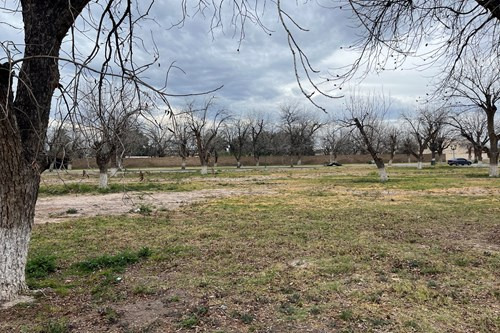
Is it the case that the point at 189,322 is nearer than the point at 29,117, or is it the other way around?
the point at 189,322

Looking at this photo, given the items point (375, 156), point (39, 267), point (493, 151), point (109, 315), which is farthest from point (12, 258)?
point (493, 151)

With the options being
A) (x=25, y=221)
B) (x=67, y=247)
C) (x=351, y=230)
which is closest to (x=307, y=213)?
(x=351, y=230)

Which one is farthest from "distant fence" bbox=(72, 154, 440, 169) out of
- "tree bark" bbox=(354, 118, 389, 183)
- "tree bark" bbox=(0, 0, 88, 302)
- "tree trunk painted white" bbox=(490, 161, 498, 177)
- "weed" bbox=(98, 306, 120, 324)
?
"weed" bbox=(98, 306, 120, 324)

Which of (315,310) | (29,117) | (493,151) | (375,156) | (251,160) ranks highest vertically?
(29,117)

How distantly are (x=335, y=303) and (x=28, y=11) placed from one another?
4165 millimetres

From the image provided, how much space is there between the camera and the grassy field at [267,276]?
3381 mm

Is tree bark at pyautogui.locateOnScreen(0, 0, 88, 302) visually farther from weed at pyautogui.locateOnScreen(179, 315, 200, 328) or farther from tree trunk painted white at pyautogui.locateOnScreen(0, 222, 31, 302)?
weed at pyautogui.locateOnScreen(179, 315, 200, 328)

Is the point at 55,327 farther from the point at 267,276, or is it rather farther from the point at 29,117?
the point at 267,276

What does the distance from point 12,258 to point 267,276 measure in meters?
2.81

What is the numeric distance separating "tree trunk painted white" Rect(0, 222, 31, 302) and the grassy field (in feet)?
0.94

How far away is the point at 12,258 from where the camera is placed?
12.4 feet

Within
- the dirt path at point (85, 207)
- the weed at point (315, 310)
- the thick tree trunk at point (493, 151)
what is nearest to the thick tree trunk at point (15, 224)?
the weed at point (315, 310)

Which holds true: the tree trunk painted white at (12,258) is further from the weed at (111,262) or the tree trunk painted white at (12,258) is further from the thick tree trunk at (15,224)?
the weed at (111,262)

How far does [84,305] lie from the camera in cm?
383
